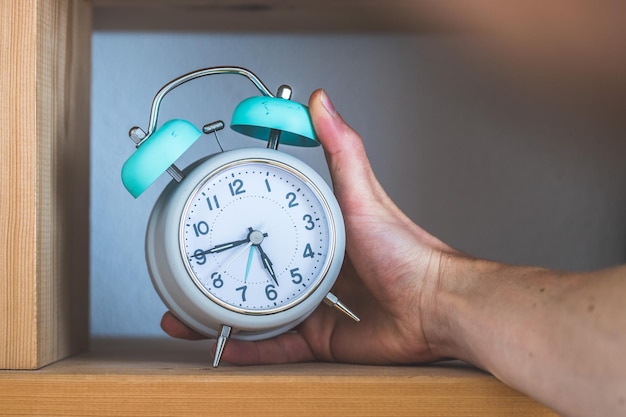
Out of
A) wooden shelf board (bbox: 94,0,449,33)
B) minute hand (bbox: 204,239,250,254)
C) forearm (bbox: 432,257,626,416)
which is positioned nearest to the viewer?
forearm (bbox: 432,257,626,416)

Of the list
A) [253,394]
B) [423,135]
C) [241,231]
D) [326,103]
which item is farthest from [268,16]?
[253,394]

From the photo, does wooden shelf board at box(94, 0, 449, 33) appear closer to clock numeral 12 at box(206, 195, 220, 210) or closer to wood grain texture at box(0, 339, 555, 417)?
clock numeral 12 at box(206, 195, 220, 210)

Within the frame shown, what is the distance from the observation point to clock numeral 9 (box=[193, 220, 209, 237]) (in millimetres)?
804

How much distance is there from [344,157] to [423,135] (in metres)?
0.40

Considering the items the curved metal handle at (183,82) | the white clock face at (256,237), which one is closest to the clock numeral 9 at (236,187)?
the white clock face at (256,237)

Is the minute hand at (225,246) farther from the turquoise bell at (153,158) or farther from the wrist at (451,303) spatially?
the wrist at (451,303)

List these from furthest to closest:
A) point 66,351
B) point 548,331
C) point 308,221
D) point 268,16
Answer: point 268,16
point 66,351
point 308,221
point 548,331

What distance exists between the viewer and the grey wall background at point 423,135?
1256mm

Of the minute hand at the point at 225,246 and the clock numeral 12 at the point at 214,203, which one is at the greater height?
the clock numeral 12 at the point at 214,203

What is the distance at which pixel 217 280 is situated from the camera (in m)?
0.81

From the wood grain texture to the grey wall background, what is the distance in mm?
511

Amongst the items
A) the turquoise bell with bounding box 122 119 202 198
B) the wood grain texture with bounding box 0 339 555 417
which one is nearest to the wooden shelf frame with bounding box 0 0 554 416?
the wood grain texture with bounding box 0 339 555 417

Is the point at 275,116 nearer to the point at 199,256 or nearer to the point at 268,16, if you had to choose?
the point at 199,256

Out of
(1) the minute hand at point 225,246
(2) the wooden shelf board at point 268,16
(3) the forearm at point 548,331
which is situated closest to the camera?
(3) the forearm at point 548,331
